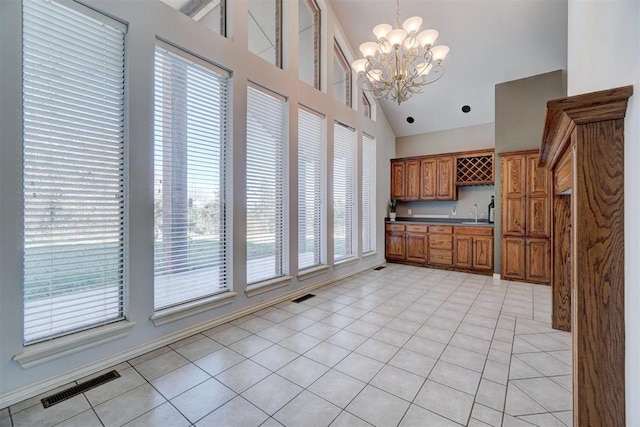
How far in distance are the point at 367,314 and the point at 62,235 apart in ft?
9.72

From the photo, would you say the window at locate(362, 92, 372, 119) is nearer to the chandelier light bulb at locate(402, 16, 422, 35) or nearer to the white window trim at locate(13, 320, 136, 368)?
the chandelier light bulb at locate(402, 16, 422, 35)

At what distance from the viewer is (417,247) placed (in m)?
6.01

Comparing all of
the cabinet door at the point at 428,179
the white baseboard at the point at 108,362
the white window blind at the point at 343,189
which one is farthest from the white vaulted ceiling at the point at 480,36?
the white baseboard at the point at 108,362

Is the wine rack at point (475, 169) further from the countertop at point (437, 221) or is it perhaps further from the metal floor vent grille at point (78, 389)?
the metal floor vent grille at point (78, 389)

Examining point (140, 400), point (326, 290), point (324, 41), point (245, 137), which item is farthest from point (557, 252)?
point (324, 41)

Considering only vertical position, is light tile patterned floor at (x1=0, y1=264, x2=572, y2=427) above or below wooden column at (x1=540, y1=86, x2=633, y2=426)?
below

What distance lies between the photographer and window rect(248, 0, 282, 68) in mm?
3490

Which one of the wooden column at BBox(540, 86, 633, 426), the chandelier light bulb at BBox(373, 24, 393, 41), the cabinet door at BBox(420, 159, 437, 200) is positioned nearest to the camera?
the wooden column at BBox(540, 86, 633, 426)

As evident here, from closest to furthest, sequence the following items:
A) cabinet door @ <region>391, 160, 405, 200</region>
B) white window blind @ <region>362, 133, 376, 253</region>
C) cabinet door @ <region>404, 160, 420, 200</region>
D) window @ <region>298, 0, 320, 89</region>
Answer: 1. window @ <region>298, 0, 320, 89</region>
2. white window blind @ <region>362, 133, 376, 253</region>
3. cabinet door @ <region>404, 160, 420, 200</region>
4. cabinet door @ <region>391, 160, 405, 200</region>

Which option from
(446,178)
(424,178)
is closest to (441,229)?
(446,178)

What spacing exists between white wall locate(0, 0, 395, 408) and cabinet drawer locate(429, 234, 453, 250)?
3169 millimetres

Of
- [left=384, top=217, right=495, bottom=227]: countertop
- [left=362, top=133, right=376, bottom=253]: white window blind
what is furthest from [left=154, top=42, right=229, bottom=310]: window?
[left=384, top=217, right=495, bottom=227]: countertop

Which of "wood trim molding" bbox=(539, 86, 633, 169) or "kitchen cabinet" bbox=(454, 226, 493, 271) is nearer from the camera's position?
"wood trim molding" bbox=(539, 86, 633, 169)

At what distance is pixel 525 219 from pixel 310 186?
12.1ft
